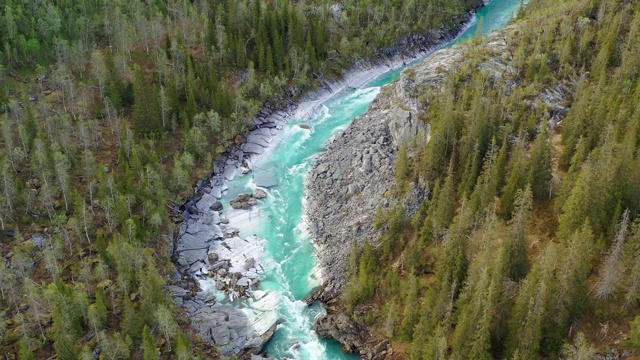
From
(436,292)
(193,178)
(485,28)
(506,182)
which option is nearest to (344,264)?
(436,292)

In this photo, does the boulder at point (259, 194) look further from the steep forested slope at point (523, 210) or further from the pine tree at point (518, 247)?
the pine tree at point (518, 247)

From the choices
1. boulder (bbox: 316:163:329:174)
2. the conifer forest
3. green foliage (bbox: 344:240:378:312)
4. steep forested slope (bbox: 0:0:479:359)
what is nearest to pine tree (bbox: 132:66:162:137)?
steep forested slope (bbox: 0:0:479:359)

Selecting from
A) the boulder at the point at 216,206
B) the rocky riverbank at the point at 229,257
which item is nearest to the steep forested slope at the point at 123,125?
the rocky riverbank at the point at 229,257

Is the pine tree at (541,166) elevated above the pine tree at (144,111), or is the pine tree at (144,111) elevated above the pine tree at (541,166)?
the pine tree at (144,111)

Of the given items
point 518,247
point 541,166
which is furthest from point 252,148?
point 518,247

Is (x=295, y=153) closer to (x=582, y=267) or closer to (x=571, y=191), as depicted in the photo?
(x=571, y=191)

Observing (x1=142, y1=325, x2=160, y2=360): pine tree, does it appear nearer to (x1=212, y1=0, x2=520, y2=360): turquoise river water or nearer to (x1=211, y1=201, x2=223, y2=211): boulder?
(x1=212, y1=0, x2=520, y2=360): turquoise river water

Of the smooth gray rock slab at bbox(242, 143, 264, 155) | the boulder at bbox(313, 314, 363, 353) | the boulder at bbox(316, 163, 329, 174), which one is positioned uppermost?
the smooth gray rock slab at bbox(242, 143, 264, 155)
